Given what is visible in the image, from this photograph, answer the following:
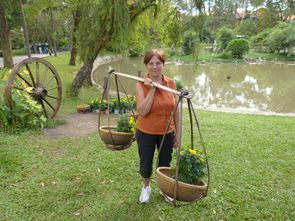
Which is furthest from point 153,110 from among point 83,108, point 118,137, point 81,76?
point 81,76

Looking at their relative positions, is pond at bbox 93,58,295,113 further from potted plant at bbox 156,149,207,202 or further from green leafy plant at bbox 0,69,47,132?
potted plant at bbox 156,149,207,202

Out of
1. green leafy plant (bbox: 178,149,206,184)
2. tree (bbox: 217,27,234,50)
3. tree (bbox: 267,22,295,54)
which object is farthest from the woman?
tree (bbox: 217,27,234,50)

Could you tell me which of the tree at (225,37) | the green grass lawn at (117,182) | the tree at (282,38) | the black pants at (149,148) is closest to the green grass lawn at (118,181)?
the green grass lawn at (117,182)

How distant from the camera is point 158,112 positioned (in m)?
2.20

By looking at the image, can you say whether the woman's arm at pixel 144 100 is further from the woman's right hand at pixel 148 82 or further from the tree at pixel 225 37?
the tree at pixel 225 37

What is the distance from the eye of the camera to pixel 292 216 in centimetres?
251

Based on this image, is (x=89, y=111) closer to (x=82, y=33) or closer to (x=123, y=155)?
(x=82, y=33)

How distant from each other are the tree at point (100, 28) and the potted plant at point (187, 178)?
12.9 ft

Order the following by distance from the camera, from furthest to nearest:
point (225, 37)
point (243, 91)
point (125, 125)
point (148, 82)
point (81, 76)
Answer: point (225, 37) < point (243, 91) < point (81, 76) < point (125, 125) < point (148, 82)

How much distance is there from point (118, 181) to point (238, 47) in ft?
78.2

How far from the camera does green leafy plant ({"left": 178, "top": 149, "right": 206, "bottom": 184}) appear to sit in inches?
84.8

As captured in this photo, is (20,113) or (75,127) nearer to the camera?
(20,113)

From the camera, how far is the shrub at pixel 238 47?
2400cm

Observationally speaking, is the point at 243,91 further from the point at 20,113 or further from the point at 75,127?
the point at 20,113
